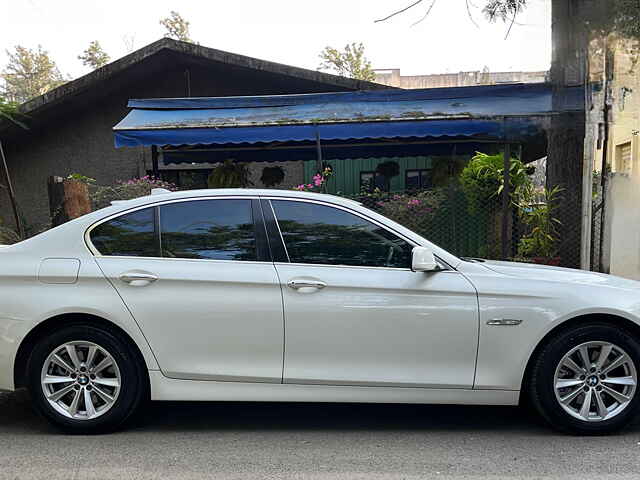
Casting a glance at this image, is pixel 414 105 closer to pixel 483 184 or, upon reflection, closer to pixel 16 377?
pixel 483 184

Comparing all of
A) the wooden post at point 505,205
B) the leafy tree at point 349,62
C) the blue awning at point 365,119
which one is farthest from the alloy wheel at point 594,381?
the leafy tree at point 349,62

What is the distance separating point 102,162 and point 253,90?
389 centimetres

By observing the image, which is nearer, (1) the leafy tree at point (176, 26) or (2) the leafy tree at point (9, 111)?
(2) the leafy tree at point (9, 111)

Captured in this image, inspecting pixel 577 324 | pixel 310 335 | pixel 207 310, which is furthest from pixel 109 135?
pixel 577 324

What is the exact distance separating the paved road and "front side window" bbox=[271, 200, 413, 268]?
3.92ft

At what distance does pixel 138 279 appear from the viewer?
379 centimetres

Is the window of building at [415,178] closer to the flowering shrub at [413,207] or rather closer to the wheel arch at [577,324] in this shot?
the flowering shrub at [413,207]

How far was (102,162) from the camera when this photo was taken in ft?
43.3

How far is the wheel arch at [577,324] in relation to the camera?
3777 mm

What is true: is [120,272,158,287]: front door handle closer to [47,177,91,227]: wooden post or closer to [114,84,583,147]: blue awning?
[47,177,91,227]: wooden post

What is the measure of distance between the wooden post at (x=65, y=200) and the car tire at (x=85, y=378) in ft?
13.0

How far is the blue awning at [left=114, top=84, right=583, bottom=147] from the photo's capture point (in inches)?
346

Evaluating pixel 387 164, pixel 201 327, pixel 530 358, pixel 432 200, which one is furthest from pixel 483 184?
pixel 201 327

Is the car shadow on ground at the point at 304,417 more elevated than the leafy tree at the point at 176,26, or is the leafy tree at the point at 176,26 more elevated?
the leafy tree at the point at 176,26
